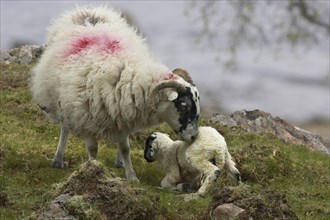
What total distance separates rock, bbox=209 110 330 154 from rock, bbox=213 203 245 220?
24.2ft

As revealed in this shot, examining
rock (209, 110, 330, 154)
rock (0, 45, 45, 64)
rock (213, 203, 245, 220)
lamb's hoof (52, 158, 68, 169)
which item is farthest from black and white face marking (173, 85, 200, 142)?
rock (0, 45, 45, 64)

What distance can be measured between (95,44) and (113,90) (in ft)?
2.90

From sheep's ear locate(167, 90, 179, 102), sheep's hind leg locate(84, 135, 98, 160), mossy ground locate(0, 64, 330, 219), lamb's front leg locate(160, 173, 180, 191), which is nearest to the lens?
mossy ground locate(0, 64, 330, 219)

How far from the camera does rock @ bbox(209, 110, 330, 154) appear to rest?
52.6ft

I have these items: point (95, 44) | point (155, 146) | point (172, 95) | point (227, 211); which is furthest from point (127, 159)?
point (227, 211)

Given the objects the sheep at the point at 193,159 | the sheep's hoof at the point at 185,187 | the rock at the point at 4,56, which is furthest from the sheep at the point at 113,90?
the rock at the point at 4,56

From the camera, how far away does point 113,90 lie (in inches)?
396

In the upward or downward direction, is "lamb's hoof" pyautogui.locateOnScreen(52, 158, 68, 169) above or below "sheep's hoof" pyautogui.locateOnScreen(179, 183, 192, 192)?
below

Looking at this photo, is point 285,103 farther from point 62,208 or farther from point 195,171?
point 62,208

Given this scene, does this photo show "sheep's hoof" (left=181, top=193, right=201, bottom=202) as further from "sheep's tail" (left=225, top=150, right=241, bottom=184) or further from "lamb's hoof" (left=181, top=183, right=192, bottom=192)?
"sheep's tail" (left=225, top=150, right=241, bottom=184)

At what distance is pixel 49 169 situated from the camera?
11.4 m

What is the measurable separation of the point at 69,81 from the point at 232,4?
329cm

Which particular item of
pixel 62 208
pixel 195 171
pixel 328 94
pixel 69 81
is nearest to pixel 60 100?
pixel 69 81

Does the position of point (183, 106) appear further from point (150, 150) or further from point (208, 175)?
point (150, 150)
